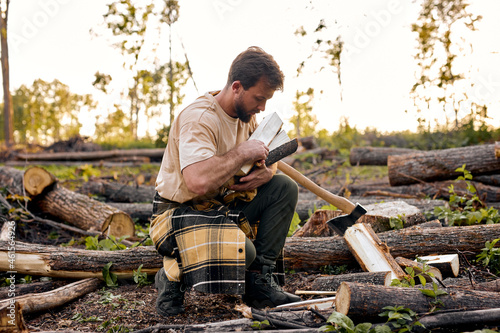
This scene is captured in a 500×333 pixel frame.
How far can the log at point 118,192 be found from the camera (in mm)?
6594

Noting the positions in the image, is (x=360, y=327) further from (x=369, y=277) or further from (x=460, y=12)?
(x=460, y=12)

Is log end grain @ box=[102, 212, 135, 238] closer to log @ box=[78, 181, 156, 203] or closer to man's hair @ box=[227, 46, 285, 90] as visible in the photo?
log @ box=[78, 181, 156, 203]

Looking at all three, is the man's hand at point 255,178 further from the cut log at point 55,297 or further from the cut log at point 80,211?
the cut log at point 80,211

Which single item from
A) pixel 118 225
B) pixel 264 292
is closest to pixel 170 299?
pixel 264 292

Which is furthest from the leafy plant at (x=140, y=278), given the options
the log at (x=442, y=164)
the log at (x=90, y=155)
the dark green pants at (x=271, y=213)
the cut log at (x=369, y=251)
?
the log at (x=90, y=155)

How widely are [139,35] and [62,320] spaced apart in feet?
14.7

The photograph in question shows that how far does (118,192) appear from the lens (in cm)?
659

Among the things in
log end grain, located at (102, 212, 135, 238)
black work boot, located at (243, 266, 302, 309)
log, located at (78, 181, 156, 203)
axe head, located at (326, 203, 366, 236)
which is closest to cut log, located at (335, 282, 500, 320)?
black work boot, located at (243, 266, 302, 309)

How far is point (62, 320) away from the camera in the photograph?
261 cm

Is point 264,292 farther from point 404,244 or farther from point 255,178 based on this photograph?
point 404,244

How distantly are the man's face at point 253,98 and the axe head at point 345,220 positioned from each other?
1.19 metres

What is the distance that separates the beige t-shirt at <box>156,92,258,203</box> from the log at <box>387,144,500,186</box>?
3.89 m

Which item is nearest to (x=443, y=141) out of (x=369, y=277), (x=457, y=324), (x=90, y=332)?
(x=369, y=277)

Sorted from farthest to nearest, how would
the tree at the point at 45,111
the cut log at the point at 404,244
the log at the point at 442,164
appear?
the tree at the point at 45,111 → the log at the point at 442,164 → the cut log at the point at 404,244
